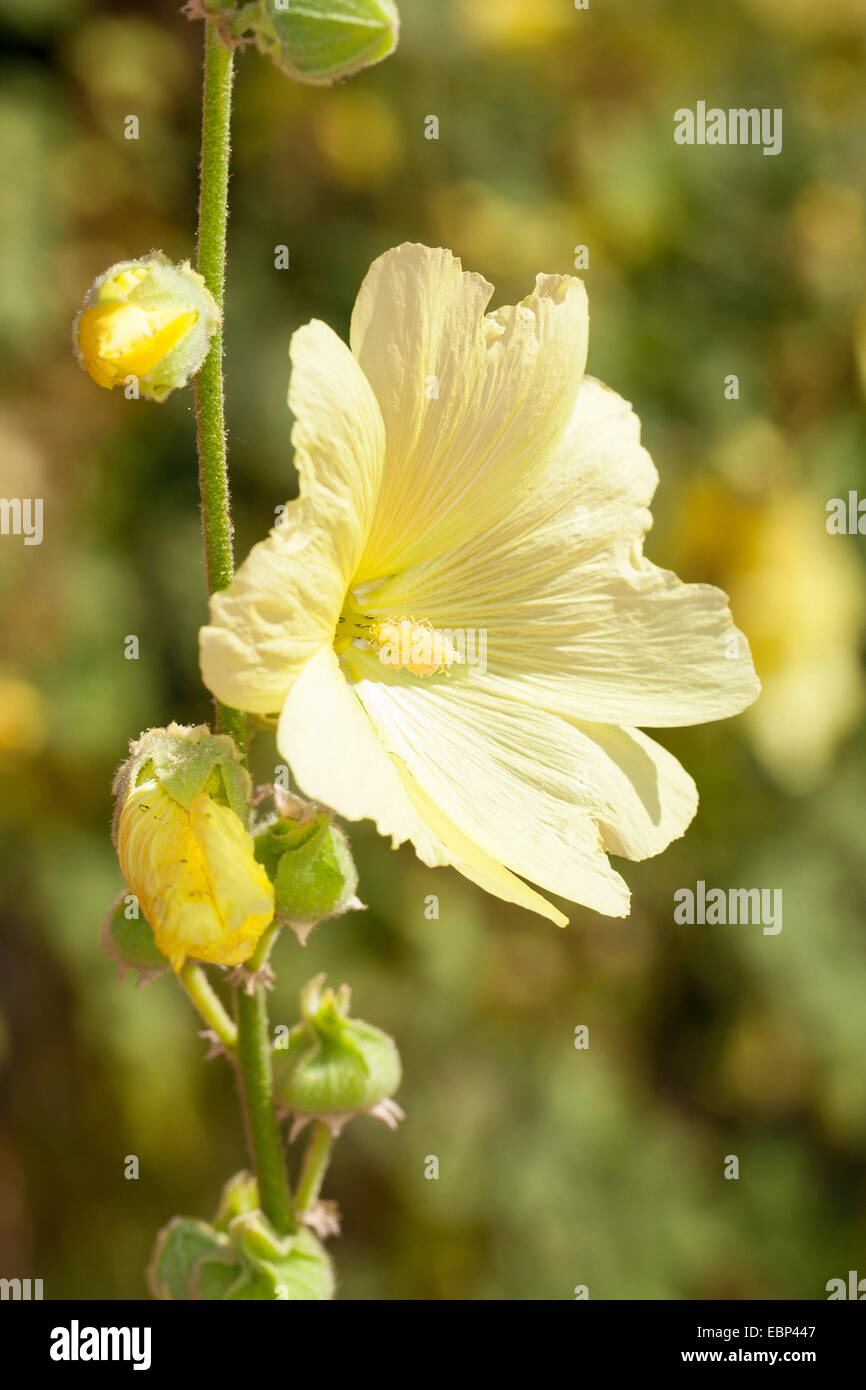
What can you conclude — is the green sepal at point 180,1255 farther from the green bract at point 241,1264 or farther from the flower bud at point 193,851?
the flower bud at point 193,851

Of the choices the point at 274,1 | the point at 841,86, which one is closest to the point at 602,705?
the point at 274,1

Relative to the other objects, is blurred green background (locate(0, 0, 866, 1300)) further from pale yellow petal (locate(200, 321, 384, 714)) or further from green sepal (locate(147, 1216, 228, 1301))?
pale yellow petal (locate(200, 321, 384, 714))

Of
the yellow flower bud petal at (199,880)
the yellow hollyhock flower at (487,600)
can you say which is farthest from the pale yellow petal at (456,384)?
the yellow flower bud petal at (199,880)

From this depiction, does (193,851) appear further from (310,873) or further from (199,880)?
(310,873)

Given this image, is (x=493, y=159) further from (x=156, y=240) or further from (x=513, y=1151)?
(x=513, y=1151)

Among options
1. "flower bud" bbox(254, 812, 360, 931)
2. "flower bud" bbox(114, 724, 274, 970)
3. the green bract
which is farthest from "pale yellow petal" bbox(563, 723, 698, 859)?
the green bract

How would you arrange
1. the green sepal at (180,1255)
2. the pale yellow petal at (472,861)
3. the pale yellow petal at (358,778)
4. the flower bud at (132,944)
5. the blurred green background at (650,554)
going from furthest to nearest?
the blurred green background at (650,554) → the green sepal at (180,1255) → the flower bud at (132,944) → the pale yellow petal at (472,861) → the pale yellow petal at (358,778)
